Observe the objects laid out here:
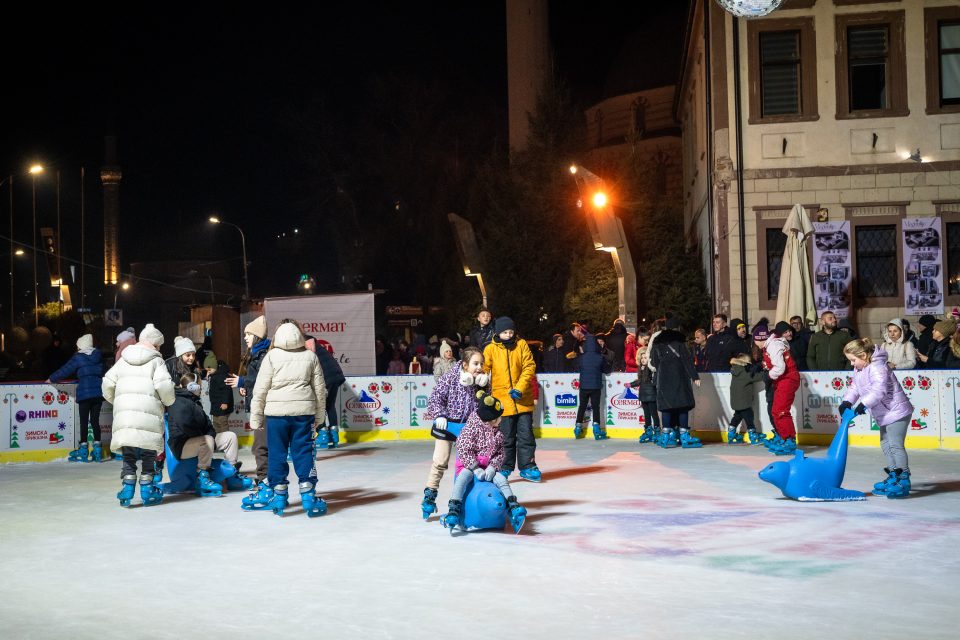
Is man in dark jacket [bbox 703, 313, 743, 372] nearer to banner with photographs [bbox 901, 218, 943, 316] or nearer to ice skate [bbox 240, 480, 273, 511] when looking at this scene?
banner with photographs [bbox 901, 218, 943, 316]

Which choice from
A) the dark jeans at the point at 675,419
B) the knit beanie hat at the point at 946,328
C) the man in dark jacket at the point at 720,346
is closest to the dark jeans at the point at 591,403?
the dark jeans at the point at 675,419

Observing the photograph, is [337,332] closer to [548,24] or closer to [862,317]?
[862,317]

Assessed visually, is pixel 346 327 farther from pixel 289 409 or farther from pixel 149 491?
pixel 289 409

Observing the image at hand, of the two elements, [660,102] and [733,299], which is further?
[660,102]

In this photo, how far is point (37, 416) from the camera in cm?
1680

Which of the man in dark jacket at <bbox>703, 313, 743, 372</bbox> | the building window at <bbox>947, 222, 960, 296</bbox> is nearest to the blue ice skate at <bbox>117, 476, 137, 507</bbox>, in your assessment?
the man in dark jacket at <bbox>703, 313, 743, 372</bbox>

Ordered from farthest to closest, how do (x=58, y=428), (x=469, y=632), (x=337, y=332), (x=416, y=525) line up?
1. (x=337, y=332)
2. (x=58, y=428)
3. (x=416, y=525)
4. (x=469, y=632)

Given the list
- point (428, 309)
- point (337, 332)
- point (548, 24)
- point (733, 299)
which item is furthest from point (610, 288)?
point (548, 24)

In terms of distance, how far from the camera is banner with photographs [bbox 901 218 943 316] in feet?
78.3

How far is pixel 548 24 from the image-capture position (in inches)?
1987

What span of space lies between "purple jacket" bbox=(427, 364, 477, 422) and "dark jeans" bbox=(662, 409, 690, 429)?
778cm

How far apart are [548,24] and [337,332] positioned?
34050 millimetres

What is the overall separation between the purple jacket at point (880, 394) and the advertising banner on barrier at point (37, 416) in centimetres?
1189

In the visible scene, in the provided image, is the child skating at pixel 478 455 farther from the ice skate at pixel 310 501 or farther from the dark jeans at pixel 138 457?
the dark jeans at pixel 138 457
